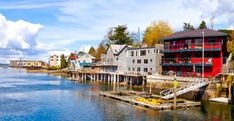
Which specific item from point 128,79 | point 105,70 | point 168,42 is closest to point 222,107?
point 168,42

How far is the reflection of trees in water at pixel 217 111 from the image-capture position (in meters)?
43.9

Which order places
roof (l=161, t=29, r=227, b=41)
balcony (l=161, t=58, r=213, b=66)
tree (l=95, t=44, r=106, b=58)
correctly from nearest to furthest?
roof (l=161, t=29, r=227, b=41), balcony (l=161, t=58, r=213, b=66), tree (l=95, t=44, r=106, b=58)

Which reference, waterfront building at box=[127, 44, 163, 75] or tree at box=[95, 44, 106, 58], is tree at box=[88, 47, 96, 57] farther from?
waterfront building at box=[127, 44, 163, 75]

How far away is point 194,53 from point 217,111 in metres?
23.1

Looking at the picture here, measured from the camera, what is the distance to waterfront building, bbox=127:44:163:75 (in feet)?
271

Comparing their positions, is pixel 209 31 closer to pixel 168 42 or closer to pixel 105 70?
pixel 168 42

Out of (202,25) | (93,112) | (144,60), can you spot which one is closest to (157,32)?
(202,25)

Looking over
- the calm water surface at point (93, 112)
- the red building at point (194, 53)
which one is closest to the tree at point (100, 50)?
the red building at point (194, 53)

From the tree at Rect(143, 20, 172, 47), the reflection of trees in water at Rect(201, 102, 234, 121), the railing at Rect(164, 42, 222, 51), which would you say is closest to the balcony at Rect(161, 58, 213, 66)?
the railing at Rect(164, 42, 222, 51)

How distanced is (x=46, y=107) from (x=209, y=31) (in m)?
36.1

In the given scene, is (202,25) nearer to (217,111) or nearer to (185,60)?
(185,60)

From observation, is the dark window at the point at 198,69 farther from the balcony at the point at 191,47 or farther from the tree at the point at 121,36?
the tree at the point at 121,36

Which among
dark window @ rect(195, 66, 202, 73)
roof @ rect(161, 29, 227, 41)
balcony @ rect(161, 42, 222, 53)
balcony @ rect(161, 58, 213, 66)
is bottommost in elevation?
dark window @ rect(195, 66, 202, 73)

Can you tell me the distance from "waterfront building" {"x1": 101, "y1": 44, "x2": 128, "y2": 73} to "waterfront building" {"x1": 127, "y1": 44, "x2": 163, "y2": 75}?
2.93 meters
